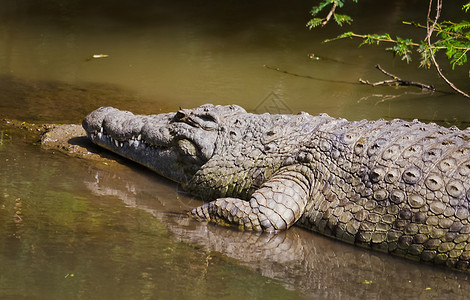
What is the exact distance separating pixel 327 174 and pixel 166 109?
3113 millimetres

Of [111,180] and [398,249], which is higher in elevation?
[398,249]

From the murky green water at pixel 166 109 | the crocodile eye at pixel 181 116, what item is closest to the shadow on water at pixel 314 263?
the murky green water at pixel 166 109

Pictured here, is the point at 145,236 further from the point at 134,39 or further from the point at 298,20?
the point at 298,20

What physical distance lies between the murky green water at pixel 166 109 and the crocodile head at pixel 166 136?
181 mm

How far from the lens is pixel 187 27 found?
11305mm

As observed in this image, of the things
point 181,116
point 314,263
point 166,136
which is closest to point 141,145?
point 166,136

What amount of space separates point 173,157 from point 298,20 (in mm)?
7566

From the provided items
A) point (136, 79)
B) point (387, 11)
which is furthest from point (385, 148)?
point (387, 11)

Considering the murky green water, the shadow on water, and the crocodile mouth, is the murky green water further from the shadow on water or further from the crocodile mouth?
the crocodile mouth

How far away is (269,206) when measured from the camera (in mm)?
4457

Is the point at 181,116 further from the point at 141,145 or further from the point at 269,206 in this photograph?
the point at 269,206

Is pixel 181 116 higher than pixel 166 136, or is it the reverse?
pixel 181 116

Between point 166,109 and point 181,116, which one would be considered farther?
point 166,109

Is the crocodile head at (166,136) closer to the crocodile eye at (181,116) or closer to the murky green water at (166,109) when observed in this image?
Result: the crocodile eye at (181,116)
